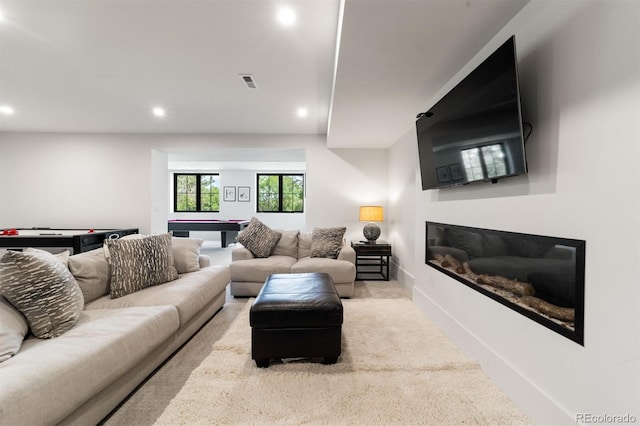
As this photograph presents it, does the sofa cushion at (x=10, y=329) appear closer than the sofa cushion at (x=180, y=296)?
Yes

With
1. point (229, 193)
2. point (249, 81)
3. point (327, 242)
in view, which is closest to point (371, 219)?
point (327, 242)

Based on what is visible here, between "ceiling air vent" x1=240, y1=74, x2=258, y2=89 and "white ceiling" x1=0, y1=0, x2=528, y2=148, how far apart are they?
6 cm

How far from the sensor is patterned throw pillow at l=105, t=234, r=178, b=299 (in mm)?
2062

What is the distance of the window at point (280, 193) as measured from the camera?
8.66 m

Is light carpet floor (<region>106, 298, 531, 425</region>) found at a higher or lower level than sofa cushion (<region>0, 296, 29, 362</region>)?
lower

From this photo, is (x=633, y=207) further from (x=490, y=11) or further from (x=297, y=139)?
(x=297, y=139)

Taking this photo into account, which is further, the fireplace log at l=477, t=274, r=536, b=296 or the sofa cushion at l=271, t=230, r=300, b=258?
the sofa cushion at l=271, t=230, r=300, b=258

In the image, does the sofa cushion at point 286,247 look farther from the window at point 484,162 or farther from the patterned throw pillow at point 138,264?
the window at point 484,162

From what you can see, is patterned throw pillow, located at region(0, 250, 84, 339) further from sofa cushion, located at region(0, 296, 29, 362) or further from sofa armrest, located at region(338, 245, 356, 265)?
sofa armrest, located at region(338, 245, 356, 265)

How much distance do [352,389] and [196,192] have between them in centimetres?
851

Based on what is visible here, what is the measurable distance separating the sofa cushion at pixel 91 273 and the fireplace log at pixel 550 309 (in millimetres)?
2833

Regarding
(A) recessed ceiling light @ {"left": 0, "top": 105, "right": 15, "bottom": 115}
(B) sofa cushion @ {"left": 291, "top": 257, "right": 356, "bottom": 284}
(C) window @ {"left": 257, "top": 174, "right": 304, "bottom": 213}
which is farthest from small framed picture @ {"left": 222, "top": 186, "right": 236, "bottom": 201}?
(B) sofa cushion @ {"left": 291, "top": 257, "right": 356, "bottom": 284}

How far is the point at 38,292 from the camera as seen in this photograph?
140 cm

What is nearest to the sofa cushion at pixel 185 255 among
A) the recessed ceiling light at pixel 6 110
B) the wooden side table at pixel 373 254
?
the wooden side table at pixel 373 254
